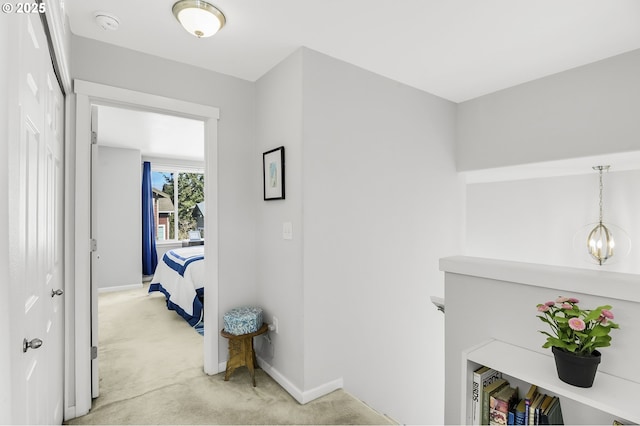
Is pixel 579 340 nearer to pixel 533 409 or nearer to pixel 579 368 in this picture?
pixel 579 368

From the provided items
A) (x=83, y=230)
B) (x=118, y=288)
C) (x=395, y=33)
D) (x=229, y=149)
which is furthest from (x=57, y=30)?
(x=118, y=288)

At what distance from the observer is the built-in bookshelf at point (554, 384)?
107 cm

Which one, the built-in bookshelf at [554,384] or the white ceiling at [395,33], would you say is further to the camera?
the white ceiling at [395,33]

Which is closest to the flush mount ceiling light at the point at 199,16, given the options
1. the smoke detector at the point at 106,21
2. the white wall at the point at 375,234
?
the smoke detector at the point at 106,21

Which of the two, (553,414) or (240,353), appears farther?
(240,353)

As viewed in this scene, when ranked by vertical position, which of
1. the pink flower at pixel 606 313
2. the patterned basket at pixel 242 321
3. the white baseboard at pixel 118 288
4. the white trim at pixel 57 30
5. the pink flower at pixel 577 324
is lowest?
the white baseboard at pixel 118 288

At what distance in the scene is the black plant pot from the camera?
1.12m

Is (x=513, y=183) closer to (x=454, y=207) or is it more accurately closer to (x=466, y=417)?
(x=454, y=207)

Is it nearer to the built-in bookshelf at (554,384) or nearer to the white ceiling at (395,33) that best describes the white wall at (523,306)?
the built-in bookshelf at (554,384)

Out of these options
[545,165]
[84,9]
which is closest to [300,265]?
[84,9]

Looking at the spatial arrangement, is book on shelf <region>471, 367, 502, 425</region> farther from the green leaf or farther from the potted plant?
the green leaf

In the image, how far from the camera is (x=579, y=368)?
1127mm

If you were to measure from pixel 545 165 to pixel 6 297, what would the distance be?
3.60m

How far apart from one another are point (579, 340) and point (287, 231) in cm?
172
